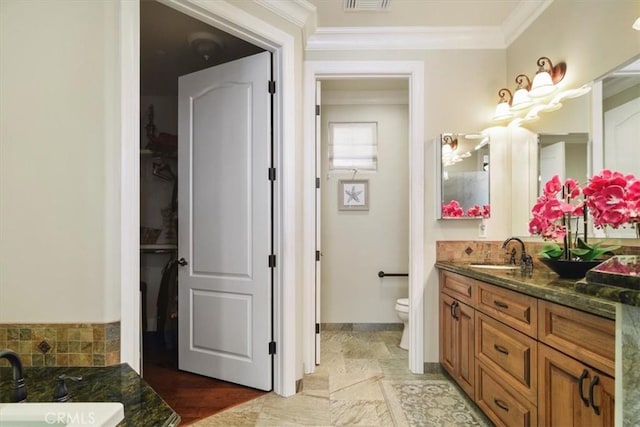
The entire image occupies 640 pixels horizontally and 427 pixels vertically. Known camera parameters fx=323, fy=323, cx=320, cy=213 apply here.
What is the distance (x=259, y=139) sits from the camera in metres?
2.30

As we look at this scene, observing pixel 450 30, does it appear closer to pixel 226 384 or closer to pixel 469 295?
pixel 469 295

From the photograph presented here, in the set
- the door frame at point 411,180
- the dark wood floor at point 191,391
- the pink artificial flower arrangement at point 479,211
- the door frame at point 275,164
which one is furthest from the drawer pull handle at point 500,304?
the dark wood floor at point 191,391

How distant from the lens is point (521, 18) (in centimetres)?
236

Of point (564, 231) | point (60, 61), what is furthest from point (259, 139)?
point (564, 231)

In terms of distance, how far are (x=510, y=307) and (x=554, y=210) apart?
1.80ft

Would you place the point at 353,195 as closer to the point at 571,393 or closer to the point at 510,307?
the point at 510,307

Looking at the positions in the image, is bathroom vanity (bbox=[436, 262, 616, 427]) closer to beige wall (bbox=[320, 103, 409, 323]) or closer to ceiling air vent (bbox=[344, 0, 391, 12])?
beige wall (bbox=[320, 103, 409, 323])

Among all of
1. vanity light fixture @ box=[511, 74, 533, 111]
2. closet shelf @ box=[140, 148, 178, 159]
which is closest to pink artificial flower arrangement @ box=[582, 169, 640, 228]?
Result: vanity light fixture @ box=[511, 74, 533, 111]

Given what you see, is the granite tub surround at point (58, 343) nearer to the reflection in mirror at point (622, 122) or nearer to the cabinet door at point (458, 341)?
the cabinet door at point (458, 341)

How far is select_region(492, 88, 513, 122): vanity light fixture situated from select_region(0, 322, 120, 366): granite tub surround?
9.23 ft

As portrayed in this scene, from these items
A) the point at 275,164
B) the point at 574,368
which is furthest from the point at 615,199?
the point at 275,164

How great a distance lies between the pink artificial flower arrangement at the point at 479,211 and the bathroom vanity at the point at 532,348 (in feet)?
1.91

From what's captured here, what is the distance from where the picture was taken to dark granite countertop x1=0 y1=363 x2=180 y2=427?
80cm

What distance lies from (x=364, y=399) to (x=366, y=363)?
0.59 m
